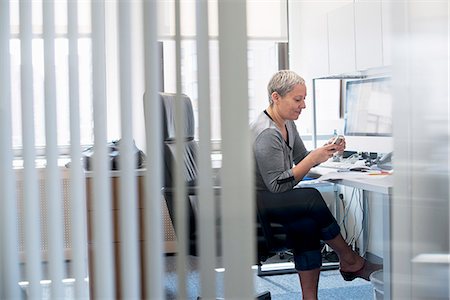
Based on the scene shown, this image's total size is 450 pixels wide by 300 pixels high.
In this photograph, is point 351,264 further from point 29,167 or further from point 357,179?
point 29,167

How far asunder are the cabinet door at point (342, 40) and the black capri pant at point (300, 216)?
0.92 m

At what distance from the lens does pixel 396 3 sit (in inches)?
45.3

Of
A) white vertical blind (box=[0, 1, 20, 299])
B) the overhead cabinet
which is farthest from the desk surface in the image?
white vertical blind (box=[0, 1, 20, 299])

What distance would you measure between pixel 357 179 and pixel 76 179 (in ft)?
5.06

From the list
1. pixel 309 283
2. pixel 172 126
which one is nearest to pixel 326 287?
pixel 309 283

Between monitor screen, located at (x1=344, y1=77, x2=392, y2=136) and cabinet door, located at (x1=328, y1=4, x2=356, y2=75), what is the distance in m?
0.12

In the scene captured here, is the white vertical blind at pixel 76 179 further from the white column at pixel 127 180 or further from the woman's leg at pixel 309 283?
the woman's leg at pixel 309 283

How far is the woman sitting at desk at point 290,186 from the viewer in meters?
2.36

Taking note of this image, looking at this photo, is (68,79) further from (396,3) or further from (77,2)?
(396,3)

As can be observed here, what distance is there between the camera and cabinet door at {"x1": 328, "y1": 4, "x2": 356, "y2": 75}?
298 cm

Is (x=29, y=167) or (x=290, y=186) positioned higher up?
(x=29, y=167)

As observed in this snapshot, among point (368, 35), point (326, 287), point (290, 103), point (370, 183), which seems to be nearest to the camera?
point (370, 183)

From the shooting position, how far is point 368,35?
2809 mm

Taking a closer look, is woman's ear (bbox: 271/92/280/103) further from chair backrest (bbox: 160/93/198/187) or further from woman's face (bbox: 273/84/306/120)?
chair backrest (bbox: 160/93/198/187)
